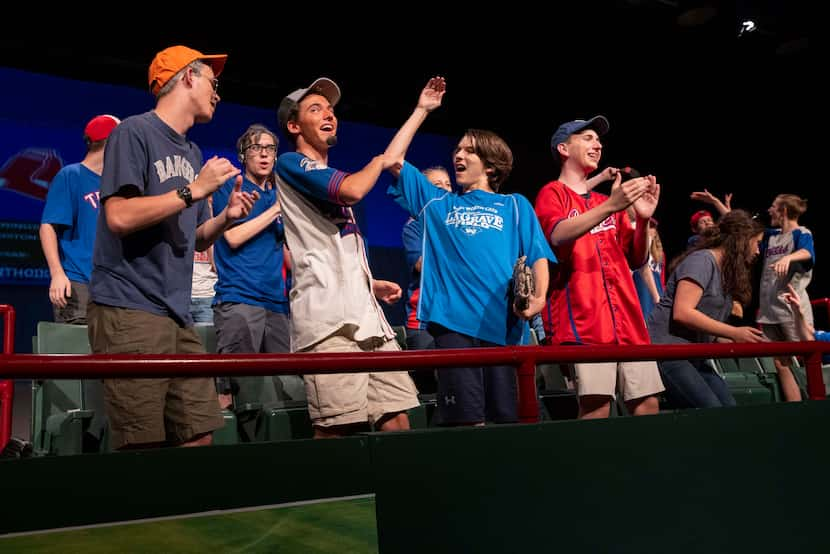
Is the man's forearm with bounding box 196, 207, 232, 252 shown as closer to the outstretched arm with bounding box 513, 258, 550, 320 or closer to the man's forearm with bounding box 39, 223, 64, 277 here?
the outstretched arm with bounding box 513, 258, 550, 320

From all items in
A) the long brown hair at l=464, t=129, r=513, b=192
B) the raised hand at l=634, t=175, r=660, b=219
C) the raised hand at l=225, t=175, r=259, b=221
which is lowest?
the raised hand at l=225, t=175, r=259, b=221

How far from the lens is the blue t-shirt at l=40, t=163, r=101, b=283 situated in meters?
3.46

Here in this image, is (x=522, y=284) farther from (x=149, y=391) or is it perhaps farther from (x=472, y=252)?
(x=149, y=391)

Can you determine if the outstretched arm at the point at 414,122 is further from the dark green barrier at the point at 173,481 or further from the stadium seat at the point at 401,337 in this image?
the stadium seat at the point at 401,337

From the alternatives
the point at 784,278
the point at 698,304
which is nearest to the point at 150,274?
the point at 698,304

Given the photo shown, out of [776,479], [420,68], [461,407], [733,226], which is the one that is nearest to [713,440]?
[776,479]

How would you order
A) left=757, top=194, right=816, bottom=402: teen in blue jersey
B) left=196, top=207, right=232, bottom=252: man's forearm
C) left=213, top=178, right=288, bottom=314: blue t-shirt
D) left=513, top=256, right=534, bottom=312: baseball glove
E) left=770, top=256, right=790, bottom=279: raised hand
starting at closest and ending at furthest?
left=196, top=207, right=232, bottom=252: man's forearm
left=513, top=256, right=534, bottom=312: baseball glove
left=213, top=178, right=288, bottom=314: blue t-shirt
left=770, top=256, right=790, bottom=279: raised hand
left=757, top=194, right=816, bottom=402: teen in blue jersey

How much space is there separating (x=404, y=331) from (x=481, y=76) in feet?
15.1

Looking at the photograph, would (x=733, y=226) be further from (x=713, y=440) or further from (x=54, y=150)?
(x=54, y=150)

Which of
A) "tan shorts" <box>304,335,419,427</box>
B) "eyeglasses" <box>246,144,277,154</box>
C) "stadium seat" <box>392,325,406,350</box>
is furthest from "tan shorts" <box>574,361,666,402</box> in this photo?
"eyeglasses" <box>246,144,277,154</box>

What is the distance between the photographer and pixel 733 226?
357 centimetres

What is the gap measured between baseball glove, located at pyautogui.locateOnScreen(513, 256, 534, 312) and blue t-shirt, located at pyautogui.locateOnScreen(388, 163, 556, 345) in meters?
0.12

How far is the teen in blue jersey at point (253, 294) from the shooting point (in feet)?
11.5

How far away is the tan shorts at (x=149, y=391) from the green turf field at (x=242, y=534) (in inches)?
18.7
